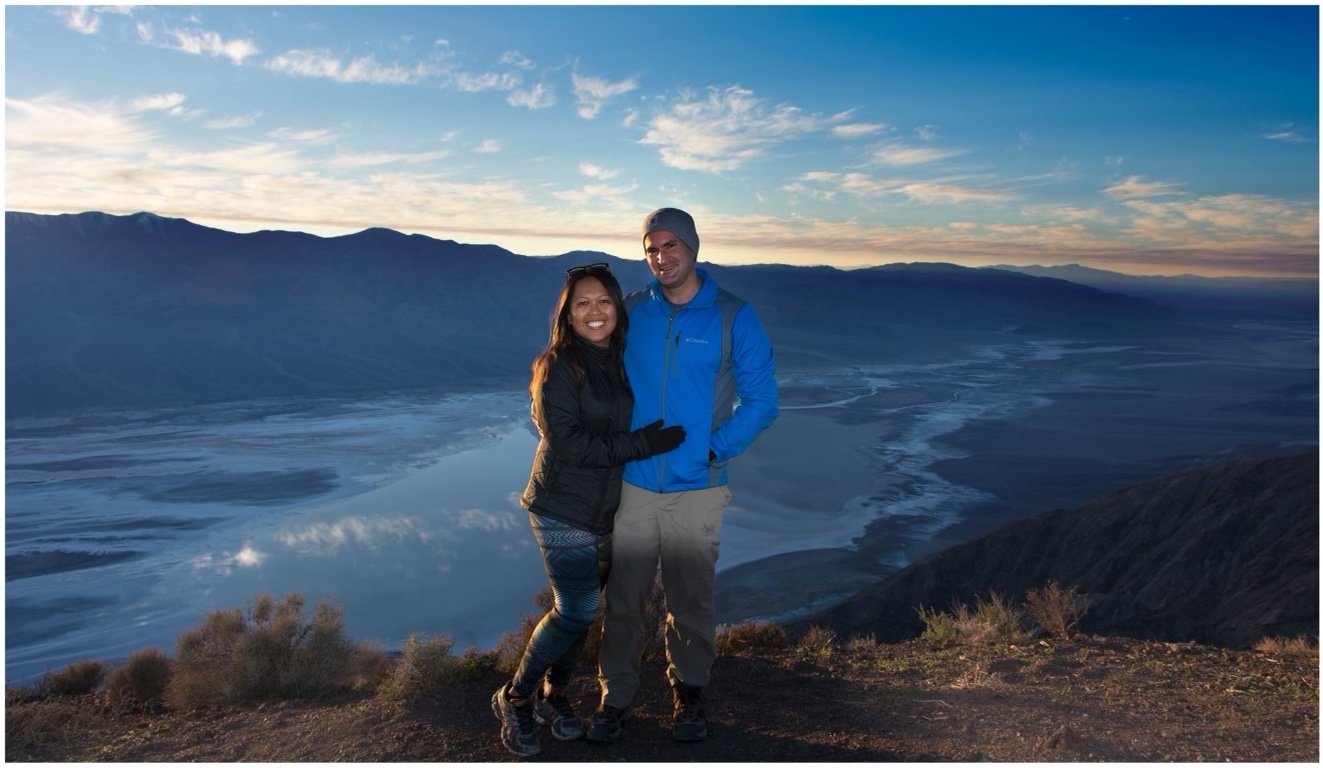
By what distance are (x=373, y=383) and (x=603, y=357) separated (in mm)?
59924

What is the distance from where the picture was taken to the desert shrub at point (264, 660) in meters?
4.64

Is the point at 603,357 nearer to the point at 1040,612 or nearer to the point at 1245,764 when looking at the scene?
the point at 1245,764

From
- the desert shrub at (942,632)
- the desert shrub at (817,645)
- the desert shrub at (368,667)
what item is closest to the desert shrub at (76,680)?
the desert shrub at (368,667)

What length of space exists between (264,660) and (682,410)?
120 inches

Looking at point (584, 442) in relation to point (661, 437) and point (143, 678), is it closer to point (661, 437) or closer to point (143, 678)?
point (661, 437)

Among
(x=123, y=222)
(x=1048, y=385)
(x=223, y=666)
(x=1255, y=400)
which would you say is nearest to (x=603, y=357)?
(x=223, y=666)

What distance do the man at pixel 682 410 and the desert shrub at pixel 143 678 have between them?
4.13 m

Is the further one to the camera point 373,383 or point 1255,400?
point 373,383

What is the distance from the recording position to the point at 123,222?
83.3 meters

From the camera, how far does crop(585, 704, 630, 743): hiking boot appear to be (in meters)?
3.00

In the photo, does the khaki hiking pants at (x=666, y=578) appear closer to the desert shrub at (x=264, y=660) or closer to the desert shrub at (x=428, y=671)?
the desert shrub at (x=428, y=671)

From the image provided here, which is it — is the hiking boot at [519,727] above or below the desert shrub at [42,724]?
above

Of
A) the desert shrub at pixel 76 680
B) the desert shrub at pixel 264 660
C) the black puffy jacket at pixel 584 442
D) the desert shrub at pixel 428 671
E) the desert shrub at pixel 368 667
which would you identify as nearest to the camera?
the black puffy jacket at pixel 584 442

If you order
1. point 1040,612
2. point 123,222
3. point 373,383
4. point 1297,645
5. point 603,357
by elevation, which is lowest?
point 373,383
